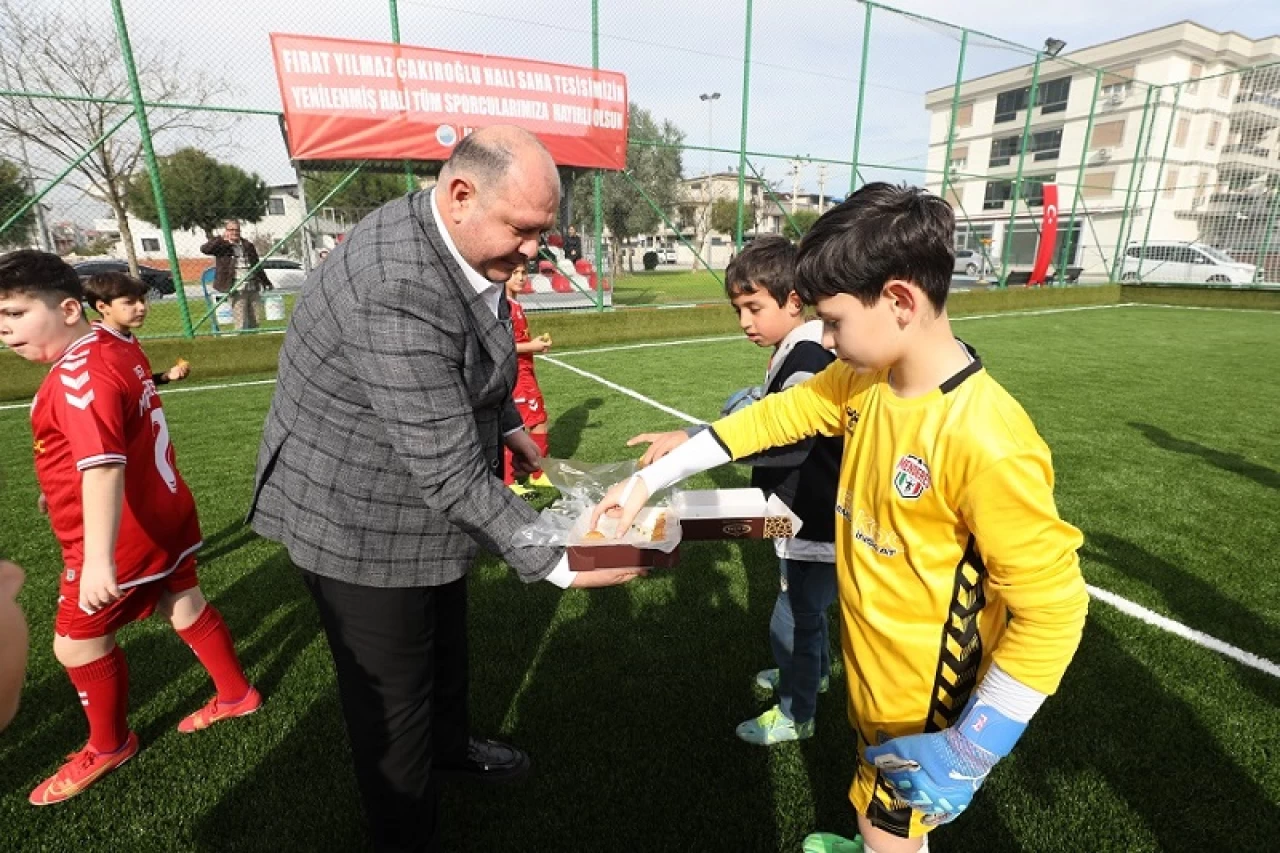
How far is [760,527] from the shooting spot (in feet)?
6.10

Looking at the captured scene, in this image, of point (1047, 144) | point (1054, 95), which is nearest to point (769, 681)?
point (1047, 144)

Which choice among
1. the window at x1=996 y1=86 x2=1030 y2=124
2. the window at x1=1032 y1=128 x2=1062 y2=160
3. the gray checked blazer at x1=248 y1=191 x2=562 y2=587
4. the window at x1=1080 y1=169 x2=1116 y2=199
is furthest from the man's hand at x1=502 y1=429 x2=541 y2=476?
the window at x1=996 y1=86 x2=1030 y2=124

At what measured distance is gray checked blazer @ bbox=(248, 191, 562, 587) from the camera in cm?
139

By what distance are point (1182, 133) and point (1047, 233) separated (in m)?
23.6

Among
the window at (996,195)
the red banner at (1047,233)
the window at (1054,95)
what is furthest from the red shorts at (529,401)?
the window at (1054,95)

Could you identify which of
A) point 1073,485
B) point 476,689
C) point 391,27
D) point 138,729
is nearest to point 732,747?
point 476,689

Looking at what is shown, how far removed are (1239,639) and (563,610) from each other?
3447 mm

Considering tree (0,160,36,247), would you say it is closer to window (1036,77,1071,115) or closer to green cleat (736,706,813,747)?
green cleat (736,706,813,747)

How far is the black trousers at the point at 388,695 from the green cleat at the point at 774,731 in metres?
1.24

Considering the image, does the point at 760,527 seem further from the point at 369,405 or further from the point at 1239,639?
the point at 1239,639

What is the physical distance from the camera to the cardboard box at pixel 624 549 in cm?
162

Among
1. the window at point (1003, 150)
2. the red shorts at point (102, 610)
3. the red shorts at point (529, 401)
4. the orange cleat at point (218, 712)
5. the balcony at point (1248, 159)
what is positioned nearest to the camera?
the red shorts at point (102, 610)

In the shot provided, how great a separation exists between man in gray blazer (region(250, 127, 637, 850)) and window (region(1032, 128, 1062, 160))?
175ft

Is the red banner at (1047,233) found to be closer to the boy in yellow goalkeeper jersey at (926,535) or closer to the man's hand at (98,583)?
the boy in yellow goalkeeper jersey at (926,535)
